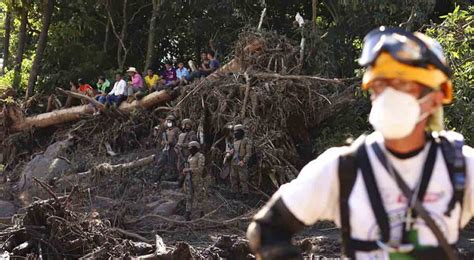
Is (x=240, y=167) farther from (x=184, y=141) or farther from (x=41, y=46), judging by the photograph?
(x=41, y=46)

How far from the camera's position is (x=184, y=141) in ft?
39.8

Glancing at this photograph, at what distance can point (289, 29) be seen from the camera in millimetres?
17562

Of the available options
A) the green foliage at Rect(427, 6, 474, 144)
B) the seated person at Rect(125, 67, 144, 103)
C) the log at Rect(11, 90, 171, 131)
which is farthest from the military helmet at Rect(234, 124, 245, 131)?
the green foliage at Rect(427, 6, 474, 144)

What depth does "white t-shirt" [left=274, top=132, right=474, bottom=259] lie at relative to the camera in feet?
6.30

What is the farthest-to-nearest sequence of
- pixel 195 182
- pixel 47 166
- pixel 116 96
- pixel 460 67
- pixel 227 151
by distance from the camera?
pixel 116 96, pixel 47 166, pixel 227 151, pixel 195 182, pixel 460 67

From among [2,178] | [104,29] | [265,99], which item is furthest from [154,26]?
[265,99]

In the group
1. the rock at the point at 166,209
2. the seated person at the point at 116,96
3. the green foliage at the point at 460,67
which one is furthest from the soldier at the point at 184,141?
the green foliage at the point at 460,67

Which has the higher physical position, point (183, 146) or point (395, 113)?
point (395, 113)

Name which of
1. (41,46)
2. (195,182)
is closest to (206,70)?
(195,182)

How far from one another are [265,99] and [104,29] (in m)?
10.2

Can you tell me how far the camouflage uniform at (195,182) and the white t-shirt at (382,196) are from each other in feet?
30.3

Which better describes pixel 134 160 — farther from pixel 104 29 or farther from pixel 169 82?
pixel 104 29

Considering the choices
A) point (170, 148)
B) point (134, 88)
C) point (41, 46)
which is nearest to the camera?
point (170, 148)

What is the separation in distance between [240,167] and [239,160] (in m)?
0.13
